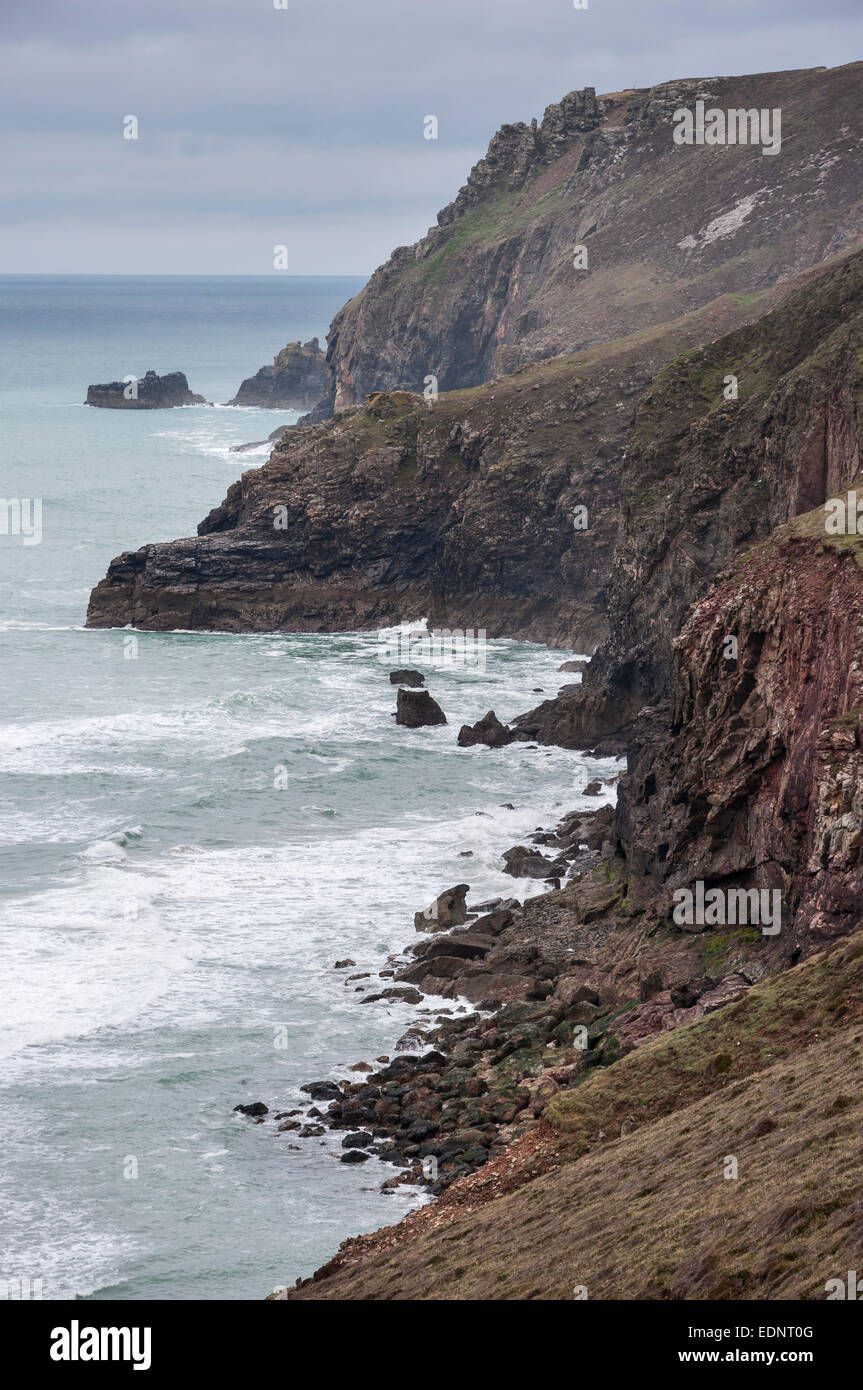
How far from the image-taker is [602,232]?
146375 mm

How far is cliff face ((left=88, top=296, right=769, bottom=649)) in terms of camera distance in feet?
312

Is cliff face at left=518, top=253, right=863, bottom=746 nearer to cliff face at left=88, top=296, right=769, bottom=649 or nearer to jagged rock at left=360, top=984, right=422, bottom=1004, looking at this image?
cliff face at left=88, top=296, right=769, bottom=649

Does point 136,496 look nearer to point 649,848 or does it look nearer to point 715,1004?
point 649,848

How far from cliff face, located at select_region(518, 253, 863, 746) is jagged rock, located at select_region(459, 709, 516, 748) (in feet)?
5.43

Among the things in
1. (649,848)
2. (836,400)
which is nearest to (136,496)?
(836,400)

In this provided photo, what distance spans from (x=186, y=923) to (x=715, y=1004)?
21.1 metres

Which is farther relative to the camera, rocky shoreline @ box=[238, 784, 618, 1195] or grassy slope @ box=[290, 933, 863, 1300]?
rocky shoreline @ box=[238, 784, 618, 1195]

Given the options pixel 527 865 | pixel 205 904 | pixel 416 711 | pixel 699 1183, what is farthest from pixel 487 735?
pixel 699 1183

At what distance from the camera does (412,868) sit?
184 feet

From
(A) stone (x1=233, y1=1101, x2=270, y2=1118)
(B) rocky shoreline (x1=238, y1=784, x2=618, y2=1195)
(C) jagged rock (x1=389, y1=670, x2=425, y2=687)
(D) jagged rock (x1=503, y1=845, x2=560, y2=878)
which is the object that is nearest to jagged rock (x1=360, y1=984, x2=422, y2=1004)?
(B) rocky shoreline (x1=238, y1=784, x2=618, y2=1195)

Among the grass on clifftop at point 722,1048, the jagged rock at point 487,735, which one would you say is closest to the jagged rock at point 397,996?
the grass on clifftop at point 722,1048

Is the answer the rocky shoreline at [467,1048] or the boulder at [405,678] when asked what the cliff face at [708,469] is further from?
the rocky shoreline at [467,1048]

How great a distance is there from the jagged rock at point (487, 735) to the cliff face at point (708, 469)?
1654 mm

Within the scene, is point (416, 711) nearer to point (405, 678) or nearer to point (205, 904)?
point (405, 678)
